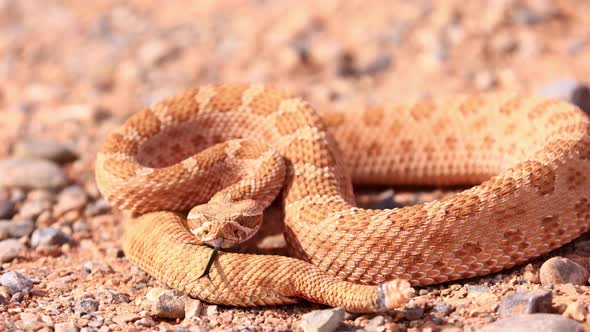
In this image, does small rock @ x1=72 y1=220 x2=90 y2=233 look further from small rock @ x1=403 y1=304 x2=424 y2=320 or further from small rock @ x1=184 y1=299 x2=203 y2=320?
small rock @ x1=403 y1=304 x2=424 y2=320

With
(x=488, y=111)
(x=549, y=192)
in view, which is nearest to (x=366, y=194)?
(x=488, y=111)

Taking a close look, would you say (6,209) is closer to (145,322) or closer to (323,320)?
(145,322)

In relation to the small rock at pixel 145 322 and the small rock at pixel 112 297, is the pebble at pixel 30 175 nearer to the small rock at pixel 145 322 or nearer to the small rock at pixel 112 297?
the small rock at pixel 112 297

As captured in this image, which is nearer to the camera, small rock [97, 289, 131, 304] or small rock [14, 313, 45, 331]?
small rock [14, 313, 45, 331]

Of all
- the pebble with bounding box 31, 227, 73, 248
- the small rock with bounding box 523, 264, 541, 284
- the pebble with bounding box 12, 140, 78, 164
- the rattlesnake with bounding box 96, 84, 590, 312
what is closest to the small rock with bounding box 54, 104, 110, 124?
the pebble with bounding box 12, 140, 78, 164

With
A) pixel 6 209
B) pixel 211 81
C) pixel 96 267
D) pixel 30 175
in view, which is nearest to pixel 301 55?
pixel 211 81

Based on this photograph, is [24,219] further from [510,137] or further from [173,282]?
[510,137]
